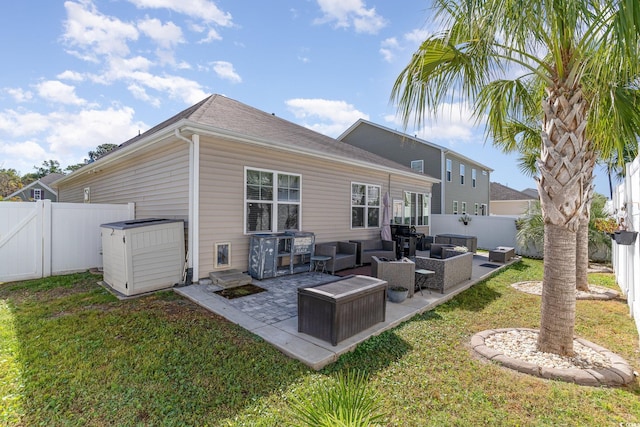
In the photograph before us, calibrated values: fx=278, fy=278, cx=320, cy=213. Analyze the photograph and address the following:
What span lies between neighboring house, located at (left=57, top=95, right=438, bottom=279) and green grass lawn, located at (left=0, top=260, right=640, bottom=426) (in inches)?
86.4

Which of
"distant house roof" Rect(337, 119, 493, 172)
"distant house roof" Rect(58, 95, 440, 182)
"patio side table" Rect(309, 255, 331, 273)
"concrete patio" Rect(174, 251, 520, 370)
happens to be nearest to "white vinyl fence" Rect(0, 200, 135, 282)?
"distant house roof" Rect(58, 95, 440, 182)

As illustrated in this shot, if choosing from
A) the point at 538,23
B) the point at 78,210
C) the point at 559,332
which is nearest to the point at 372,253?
the point at 559,332

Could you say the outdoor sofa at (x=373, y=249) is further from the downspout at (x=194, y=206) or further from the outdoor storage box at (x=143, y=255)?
the outdoor storage box at (x=143, y=255)

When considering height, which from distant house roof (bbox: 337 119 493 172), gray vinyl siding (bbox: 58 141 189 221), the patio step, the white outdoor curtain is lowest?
the patio step

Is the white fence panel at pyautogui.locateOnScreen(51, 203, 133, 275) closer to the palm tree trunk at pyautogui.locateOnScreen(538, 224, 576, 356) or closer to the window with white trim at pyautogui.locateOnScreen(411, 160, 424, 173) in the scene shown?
the palm tree trunk at pyautogui.locateOnScreen(538, 224, 576, 356)

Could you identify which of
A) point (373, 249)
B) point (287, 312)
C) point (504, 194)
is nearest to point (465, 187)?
point (373, 249)

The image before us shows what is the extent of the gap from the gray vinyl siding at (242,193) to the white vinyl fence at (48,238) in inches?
157

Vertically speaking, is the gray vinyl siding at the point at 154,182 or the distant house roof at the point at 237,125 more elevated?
the distant house roof at the point at 237,125

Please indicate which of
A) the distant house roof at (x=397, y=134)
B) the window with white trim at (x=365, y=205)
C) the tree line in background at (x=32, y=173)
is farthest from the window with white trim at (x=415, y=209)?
the tree line in background at (x=32, y=173)

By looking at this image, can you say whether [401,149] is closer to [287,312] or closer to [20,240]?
[287,312]

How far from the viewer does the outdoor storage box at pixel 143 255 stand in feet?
17.4

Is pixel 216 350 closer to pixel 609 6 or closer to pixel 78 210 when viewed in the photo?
pixel 609 6

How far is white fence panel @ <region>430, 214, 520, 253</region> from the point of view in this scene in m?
13.3

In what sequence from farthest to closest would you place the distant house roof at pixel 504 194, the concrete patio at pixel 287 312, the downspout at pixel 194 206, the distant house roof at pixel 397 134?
1. the distant house roof at pixel 504 194
2. the distant house roof at pixel 397 134
3. the downspout at pixel 194 206
4. the concrete patio at pixel 287 312
